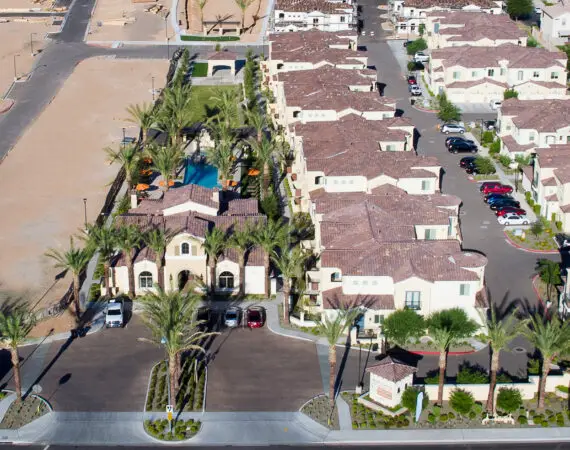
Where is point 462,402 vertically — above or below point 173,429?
above

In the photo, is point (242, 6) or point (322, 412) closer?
point (322, 412)

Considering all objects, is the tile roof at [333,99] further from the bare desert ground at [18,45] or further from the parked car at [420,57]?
the bare desert ground at [18,45]

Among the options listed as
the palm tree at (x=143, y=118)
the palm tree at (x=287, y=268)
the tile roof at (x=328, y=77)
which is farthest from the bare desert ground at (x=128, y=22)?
the palm tree at (x=287, y=268)

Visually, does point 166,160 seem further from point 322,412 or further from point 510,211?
point 322,412

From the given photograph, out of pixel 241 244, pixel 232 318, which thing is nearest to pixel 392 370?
pixel 232 318

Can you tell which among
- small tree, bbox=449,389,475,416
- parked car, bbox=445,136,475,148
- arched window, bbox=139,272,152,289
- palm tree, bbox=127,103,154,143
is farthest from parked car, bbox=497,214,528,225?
palm tree, bbox=127,103,154,143

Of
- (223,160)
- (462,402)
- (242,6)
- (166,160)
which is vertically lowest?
(462,402)

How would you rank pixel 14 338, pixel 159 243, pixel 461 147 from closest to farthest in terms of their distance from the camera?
1. pixel 14 338
2. pixel 159 243
3. pixel 461 147

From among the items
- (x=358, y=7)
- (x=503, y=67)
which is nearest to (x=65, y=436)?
(x=503, y=67)
